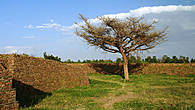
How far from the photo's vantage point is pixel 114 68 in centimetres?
3375

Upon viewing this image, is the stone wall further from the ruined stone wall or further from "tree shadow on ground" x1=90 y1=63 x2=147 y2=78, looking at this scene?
"tree shadow on ground" x1=90 y1=63 x2=147 y2=78

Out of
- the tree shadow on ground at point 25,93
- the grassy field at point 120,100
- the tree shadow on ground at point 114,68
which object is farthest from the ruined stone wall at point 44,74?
the tree shadow on ground at point 114,68

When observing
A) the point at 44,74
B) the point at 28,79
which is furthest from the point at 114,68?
the point at 28,79

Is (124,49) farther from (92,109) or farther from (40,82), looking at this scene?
(92,109)

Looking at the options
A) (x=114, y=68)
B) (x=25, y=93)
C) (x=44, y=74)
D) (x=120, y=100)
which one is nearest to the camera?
(x=120, y=100)

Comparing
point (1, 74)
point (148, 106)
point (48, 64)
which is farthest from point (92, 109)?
point (48, 64)

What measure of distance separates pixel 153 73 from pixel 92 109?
25.3 m

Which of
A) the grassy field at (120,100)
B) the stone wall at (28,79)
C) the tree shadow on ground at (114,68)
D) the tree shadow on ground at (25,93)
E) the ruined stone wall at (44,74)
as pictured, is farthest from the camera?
the tree shadow on ground at (114,68)

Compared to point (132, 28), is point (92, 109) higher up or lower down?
lower down

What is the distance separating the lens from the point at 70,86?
17562 millimetres

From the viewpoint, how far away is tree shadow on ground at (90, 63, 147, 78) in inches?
1291

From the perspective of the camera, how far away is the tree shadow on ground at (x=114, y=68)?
32781mm

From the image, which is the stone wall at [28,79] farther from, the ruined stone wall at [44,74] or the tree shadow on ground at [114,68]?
the tree shadow on ground at [114,68]

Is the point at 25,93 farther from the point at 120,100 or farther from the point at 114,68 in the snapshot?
the point at 114,68
